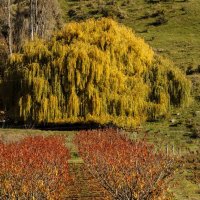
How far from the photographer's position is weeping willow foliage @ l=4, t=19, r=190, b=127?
40.7 metres

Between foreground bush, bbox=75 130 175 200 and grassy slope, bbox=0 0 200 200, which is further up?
foreground bush, bbox=75 130 175 200

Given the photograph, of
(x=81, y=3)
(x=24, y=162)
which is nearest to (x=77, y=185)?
(x=24, y=162)

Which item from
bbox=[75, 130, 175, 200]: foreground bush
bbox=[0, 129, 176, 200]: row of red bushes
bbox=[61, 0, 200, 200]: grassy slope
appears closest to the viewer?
bbox=[0, 129, 176, 200]: row of red bushes

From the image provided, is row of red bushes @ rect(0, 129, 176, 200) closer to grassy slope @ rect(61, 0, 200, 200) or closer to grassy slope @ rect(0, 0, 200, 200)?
grassy slope @ rect(0, 0, 200, 200)

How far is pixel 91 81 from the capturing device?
40875 mm

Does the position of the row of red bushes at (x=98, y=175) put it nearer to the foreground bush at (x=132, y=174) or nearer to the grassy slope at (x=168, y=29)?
the foreground bush at (x=132, y=174)

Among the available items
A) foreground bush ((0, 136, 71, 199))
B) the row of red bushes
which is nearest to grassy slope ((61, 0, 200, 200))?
the row of red bushes

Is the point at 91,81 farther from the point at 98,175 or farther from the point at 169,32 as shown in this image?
the point at 169,32

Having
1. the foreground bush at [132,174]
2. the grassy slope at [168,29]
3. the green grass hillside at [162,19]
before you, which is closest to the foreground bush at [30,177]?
the foreground bush at [132,174]

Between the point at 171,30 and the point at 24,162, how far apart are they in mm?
56513

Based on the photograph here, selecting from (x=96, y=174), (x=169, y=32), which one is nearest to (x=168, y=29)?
(x=169, y=32)

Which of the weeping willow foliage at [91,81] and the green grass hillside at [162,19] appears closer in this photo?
the weeping willow foliage at [91,81]

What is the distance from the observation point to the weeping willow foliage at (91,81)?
40.7 metres

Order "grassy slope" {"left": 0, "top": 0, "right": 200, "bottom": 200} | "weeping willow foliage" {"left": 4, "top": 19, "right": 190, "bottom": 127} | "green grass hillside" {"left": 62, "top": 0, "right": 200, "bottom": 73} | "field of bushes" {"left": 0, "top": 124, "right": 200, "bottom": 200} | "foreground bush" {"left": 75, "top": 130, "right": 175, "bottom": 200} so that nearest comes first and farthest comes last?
"foreground bush" {"left": 75, "top": 130, "right": 175, "bottom": 200}
"field of bushes" {"left": 0, "top": 124, "right": 200, "bottom": 200}
"weeping willow foliage" {"left": 4, "top": 19, "right": 190, "bottom": 127}
"grassy slope" {"left": 0, "top": 0, "right": 200, "bottom": 200}
"green grass hillside" {"left": 62, "top": 0, "right": 200, "bottom": 73}
